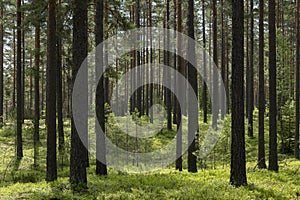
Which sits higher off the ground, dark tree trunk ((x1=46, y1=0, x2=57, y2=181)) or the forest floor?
dark tree trunk ((x1=46, y1=0, x2=57, y2=181))

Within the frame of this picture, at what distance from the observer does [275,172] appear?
14.2m

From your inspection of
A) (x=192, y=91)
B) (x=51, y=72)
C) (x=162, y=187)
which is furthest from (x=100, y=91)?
(x=162, y=187)

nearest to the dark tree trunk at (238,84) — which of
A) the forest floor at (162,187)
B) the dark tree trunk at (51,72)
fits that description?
the forest floor at (162,187)

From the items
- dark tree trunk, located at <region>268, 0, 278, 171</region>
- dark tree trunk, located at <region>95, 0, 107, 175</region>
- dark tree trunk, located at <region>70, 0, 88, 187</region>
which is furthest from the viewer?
dark tree trunk, located at <region>268, 0, 278, 171</region>

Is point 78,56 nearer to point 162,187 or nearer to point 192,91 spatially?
point 162,187

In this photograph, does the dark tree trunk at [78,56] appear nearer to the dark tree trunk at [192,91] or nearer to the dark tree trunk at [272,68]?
the dark tree trunk at [192,91]

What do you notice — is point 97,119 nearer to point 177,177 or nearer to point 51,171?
point 51,171

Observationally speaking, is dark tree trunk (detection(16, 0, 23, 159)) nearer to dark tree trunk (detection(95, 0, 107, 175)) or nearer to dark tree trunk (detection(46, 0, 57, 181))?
dark tree trunk (detection(46, 0, 57, 181))

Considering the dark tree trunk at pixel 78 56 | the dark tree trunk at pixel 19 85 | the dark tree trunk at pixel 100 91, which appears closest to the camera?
the dark tree trunk at pixel 78 56

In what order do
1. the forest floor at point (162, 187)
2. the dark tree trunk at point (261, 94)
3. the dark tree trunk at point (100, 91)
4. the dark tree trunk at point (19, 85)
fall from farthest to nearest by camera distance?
the dark tree trunk at point (19, 85)
the dark tree trunk at point (261, 94)
the dark tree trunk at point (100, 91)
the forest floor at point (162, 187)

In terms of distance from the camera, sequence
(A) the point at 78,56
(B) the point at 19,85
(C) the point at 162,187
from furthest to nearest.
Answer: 1. (B) the point at 19,85
2. (C) the point at 162,187
3. (A) the point at 78,56

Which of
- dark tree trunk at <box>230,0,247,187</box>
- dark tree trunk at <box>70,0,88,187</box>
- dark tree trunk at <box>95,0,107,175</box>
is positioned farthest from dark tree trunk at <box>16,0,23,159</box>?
dark tree trunk at <box>230,0,247,187</box>

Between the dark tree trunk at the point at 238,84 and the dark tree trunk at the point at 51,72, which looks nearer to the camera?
the dark tree trunk at the point at 238,84

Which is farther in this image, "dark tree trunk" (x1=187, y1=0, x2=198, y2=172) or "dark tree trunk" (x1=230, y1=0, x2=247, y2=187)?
"dark tree trunk" (x1=187, y1=0, x2=198, y2=172)
